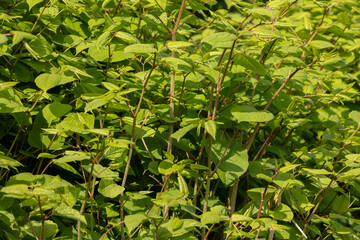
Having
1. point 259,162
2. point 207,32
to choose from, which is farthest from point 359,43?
point 259,162

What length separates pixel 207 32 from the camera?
2660mm

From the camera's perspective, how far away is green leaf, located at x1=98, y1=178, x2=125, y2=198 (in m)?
1.61

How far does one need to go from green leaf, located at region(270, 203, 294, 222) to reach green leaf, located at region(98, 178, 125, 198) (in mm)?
713

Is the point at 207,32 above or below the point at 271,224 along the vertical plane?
above

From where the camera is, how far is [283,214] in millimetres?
1918

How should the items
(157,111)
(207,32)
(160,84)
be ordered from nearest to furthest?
(157,111) → (160,84) → (207,32)

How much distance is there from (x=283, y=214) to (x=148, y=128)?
711 millimetres

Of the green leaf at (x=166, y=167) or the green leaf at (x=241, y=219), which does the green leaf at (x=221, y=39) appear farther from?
the green leaf at (x=241, y=219)

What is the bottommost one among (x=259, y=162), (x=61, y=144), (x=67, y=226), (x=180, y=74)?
(x=67, y=226)

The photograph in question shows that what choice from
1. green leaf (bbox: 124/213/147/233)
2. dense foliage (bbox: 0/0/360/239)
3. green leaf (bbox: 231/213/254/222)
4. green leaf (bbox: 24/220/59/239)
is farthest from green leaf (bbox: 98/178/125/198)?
green leaf (bbox: 231/213/254/222)

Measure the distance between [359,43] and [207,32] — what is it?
1.09m

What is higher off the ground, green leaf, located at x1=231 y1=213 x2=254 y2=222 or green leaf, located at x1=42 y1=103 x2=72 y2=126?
green leaf, located at x1=42 y1=103 x2=72 y2=126

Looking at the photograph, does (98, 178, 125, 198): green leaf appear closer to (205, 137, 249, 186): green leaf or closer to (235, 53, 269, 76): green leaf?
(205, 137, 249, 186): green leaf

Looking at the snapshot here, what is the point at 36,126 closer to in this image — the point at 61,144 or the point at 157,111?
the point at 61,144
